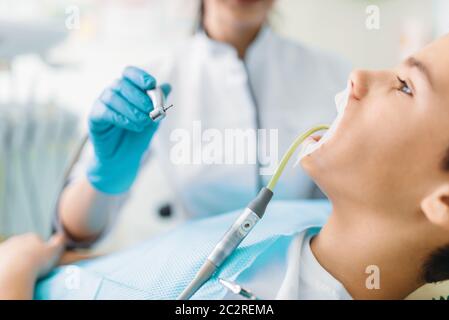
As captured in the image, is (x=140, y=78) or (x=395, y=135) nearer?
(x=395, y=135)

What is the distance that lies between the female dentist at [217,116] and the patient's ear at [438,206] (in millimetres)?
239

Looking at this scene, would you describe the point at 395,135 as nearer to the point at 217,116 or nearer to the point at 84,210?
the point at 217,116

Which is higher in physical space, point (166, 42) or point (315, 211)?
point (166, 42)

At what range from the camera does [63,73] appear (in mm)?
1351

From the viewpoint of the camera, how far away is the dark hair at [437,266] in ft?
2.05

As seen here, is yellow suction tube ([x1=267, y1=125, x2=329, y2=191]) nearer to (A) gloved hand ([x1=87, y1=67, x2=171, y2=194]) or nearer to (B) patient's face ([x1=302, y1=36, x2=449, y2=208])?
(B) patient's face ([x1=302, y1=36, x2=449, y2=208])

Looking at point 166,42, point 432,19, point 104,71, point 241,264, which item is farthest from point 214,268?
point 166,42

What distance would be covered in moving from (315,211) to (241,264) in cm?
23

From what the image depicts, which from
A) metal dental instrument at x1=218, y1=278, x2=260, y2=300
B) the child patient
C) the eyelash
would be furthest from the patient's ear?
metal dental instrument at x1=218, y1=278, x2=260, y2=300

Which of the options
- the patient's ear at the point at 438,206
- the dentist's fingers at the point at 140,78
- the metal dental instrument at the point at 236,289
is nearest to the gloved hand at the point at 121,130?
the dentist's fingers at the point at 140,78

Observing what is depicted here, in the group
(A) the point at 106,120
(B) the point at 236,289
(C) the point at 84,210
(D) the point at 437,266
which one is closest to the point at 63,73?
(C) the point at 84,210

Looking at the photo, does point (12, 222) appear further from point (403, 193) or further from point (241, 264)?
point (403, 193)

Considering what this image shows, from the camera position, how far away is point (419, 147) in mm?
588

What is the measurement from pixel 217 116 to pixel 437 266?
438 mm
